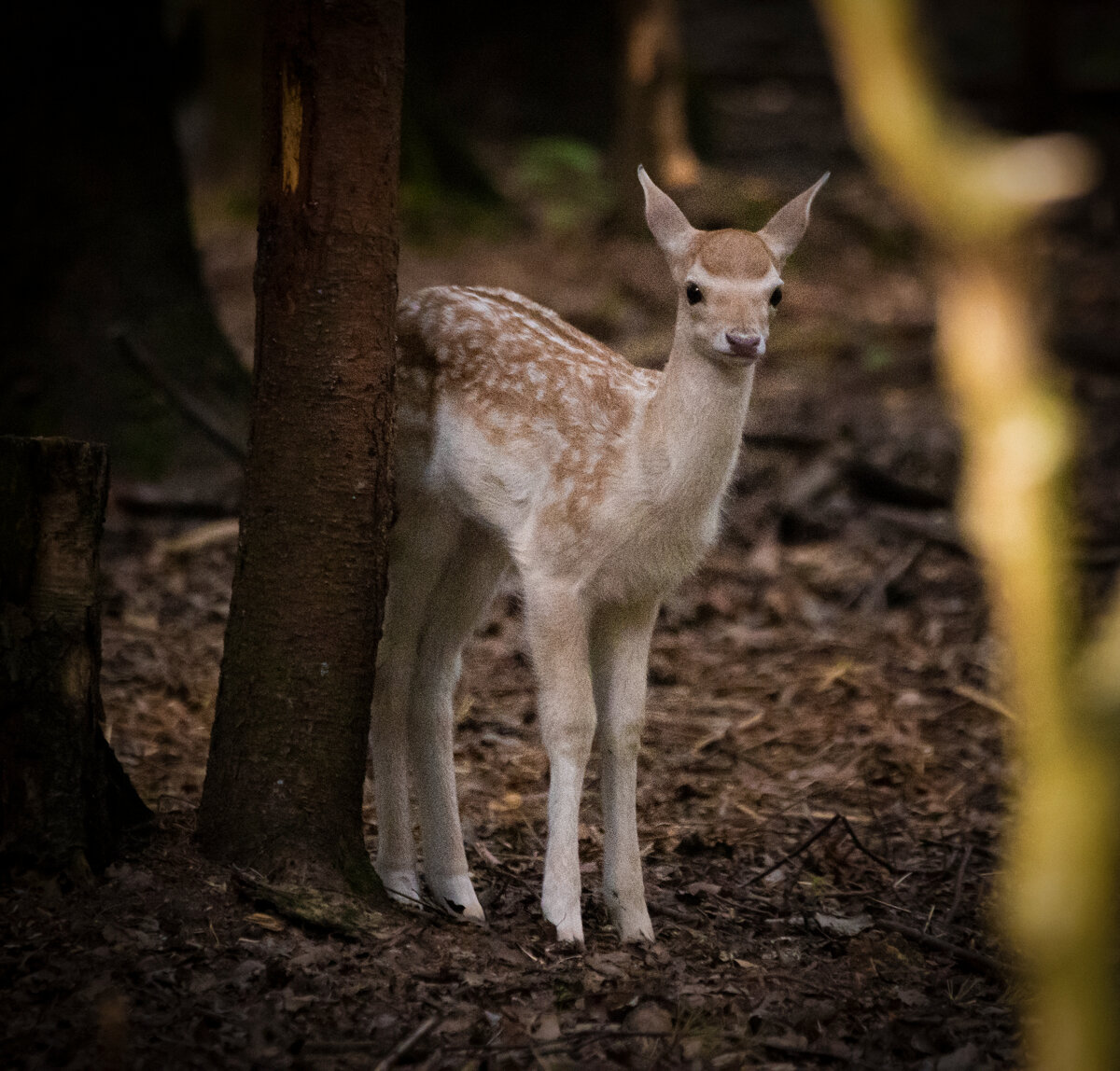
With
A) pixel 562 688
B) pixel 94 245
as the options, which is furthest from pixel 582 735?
pixel 94 245

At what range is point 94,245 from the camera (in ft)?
25.1

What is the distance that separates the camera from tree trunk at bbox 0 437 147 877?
347cm

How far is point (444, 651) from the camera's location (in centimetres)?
458

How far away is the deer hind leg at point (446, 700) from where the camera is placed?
4238 millimetres

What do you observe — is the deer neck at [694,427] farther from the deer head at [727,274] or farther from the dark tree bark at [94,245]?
the dark tree bark at [94,245]

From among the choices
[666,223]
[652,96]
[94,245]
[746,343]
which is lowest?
[746,343]

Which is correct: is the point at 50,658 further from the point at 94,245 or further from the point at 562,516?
the point at 94,245

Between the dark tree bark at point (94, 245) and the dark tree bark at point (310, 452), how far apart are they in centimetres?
377

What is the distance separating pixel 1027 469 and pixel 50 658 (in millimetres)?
2756

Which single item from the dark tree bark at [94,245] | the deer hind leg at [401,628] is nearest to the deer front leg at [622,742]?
the deer hind leg at [401,628]

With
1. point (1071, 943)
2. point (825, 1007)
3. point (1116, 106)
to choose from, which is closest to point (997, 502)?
point (1071, 943)

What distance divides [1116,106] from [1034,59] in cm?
302

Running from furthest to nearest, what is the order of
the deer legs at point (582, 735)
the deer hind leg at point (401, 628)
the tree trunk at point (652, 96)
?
the tree trunk at point (652, 96) < the deer hind leg at point (401, 628) < the deer legs at point (582, 735)

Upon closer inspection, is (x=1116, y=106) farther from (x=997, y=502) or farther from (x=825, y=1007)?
(x=997, y=502)
